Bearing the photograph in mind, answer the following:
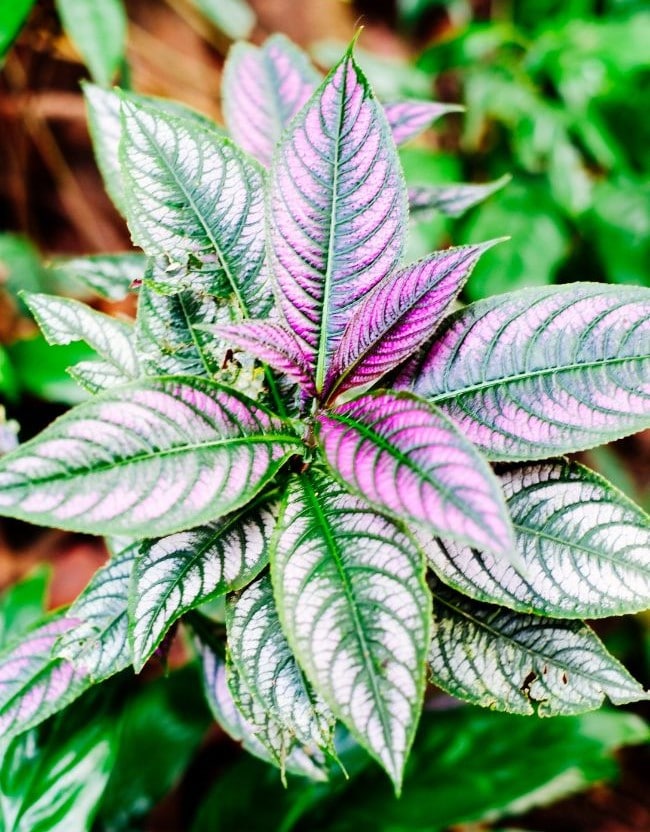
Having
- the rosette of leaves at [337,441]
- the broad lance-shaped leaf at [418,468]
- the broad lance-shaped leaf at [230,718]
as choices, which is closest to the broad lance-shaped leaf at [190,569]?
the rosette of leaves at [337,441]

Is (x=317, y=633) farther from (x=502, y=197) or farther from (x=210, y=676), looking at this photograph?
(x=502, y=197)

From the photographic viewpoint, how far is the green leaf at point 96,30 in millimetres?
1240

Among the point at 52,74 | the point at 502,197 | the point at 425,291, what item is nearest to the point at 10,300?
the point at 52,74

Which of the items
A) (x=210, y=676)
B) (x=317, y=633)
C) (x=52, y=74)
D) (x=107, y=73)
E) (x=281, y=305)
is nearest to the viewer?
(x=317, y=633)

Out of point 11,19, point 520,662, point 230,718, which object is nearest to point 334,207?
point 520,662

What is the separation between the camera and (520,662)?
68 centimetres

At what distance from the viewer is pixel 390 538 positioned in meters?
0.58

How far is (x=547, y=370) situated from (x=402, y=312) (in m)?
0.13

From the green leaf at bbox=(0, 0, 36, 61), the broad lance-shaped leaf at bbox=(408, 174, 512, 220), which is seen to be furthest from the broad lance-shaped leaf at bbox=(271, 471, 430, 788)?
the green leaf at bbox=(0, 0, 36, 61)

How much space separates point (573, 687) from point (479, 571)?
0.15 meters

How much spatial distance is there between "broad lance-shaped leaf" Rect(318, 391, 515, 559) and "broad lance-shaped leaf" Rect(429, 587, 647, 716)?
0.21 meters

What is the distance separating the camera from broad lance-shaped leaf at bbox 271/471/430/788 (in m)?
0.51

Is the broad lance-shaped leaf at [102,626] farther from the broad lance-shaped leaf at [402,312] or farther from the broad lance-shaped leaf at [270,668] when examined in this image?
the broad lance-shaped leaf at [402,312]

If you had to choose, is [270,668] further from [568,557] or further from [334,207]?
[334,207]
